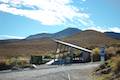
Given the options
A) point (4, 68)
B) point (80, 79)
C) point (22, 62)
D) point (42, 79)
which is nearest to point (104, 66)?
point (80, 79)

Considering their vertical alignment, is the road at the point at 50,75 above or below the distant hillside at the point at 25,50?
below

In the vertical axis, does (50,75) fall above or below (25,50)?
below

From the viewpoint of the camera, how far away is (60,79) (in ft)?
74.8

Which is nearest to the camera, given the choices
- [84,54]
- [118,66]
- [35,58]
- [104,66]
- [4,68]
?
[118,66]

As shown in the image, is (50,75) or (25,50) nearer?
(50,75)

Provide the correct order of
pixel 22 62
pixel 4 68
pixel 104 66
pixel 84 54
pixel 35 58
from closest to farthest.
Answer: pixel 104 66
pixel 4 68
pixel 22 62
pixel 35 58
pixel 84 54

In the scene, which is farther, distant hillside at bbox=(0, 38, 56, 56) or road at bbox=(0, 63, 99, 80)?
distant hillside at bbox=(0, 38, 56, 56)

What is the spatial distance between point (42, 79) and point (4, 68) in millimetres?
18423

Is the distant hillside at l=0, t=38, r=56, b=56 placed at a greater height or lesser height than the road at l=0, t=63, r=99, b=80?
greater

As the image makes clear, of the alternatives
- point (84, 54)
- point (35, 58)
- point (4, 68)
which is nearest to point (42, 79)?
point (4, 68)

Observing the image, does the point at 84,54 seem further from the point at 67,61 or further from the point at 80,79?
the point at 80,79

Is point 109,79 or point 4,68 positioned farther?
point 4,68

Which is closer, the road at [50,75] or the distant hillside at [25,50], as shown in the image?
the road at [50,75]

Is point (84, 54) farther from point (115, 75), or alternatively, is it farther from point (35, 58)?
point (115, 75)
